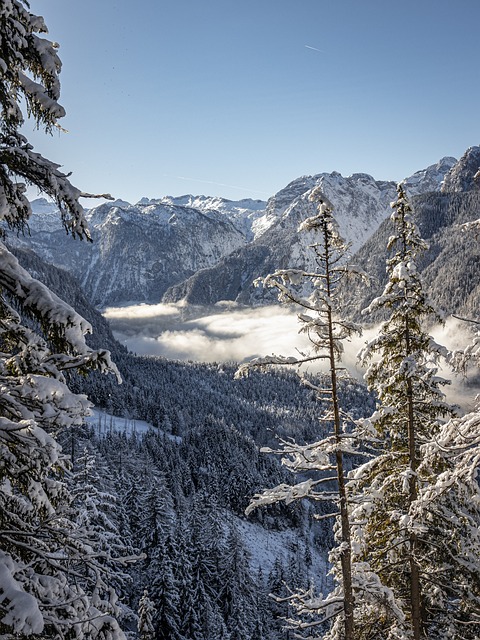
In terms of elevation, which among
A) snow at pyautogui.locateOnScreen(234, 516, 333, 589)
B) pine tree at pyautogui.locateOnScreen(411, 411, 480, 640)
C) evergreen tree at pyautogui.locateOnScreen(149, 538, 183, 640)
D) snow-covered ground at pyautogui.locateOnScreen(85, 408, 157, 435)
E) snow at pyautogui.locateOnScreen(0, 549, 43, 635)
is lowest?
snow at pyautogui.locateOnScreen(234, 516, 333, 589)

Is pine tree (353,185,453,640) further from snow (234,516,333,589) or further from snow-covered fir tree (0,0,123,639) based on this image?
snow (234,516,333,589)

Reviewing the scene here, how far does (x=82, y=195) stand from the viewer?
5.16 metres

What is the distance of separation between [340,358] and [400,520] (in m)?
3.79

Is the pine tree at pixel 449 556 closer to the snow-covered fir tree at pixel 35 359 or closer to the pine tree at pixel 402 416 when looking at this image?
the pine tree at pixel 402 416

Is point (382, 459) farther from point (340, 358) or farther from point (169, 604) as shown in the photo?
point (169, 604)

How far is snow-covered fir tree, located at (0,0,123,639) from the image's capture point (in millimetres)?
4602

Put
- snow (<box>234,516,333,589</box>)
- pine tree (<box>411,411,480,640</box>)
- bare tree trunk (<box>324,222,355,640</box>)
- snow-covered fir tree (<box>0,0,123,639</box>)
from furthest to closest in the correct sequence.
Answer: snow (<box>234,516,333,589</box>) < pine tree (<box>411,411,480,640</box>) < bare tree trunk (<box>324,222,355,640</box>) < snow-covered fir tree (<box>0,0,123,639</box>)

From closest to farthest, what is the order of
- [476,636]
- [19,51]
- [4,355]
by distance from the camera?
[19,51], [4,355], [476,636]

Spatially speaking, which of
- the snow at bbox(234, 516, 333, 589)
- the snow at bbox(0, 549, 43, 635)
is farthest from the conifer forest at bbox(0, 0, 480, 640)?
the snow at bbox(234, 516, 333, 589)

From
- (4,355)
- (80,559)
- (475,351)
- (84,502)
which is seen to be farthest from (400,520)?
(84,502)

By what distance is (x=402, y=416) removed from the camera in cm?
1055

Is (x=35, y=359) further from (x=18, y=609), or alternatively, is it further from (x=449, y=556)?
(x=449, y=556)

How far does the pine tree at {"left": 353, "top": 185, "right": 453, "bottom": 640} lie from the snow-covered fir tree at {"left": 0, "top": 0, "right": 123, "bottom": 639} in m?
6.69

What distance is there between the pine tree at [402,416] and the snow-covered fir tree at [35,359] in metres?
6.69
